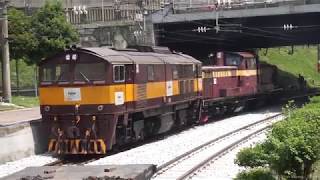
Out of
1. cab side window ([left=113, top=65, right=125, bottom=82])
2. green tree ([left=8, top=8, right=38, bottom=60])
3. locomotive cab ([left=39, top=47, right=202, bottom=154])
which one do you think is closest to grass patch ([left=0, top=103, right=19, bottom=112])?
green tree ([left=8, top=8, right=38, bottom=60])

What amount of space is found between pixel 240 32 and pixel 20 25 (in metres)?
14.0

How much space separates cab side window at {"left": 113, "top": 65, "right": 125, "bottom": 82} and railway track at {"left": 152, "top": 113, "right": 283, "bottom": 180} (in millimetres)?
2979

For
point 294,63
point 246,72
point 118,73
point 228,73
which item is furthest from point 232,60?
point 294,63

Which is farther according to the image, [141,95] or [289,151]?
[141,95]

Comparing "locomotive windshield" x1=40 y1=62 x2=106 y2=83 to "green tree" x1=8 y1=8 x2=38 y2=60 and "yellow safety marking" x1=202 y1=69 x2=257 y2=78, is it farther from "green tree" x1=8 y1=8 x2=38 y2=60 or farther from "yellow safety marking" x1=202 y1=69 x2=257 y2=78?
"green tree" x1=8 y1=8 x2=38 y2=60

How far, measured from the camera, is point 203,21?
4062cm

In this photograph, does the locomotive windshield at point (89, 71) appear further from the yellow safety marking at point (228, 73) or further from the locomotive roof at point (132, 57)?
the yellow safety marking at point (228, 73)

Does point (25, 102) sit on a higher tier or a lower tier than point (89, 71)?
lower

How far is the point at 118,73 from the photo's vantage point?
62.5 ft

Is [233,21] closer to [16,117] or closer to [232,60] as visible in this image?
[232,60]

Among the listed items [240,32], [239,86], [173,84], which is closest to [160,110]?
[173,84]

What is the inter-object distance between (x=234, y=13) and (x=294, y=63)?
42120mm

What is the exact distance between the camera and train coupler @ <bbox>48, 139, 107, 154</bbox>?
61.0 feet

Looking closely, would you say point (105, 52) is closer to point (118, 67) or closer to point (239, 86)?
point (118, 67)
